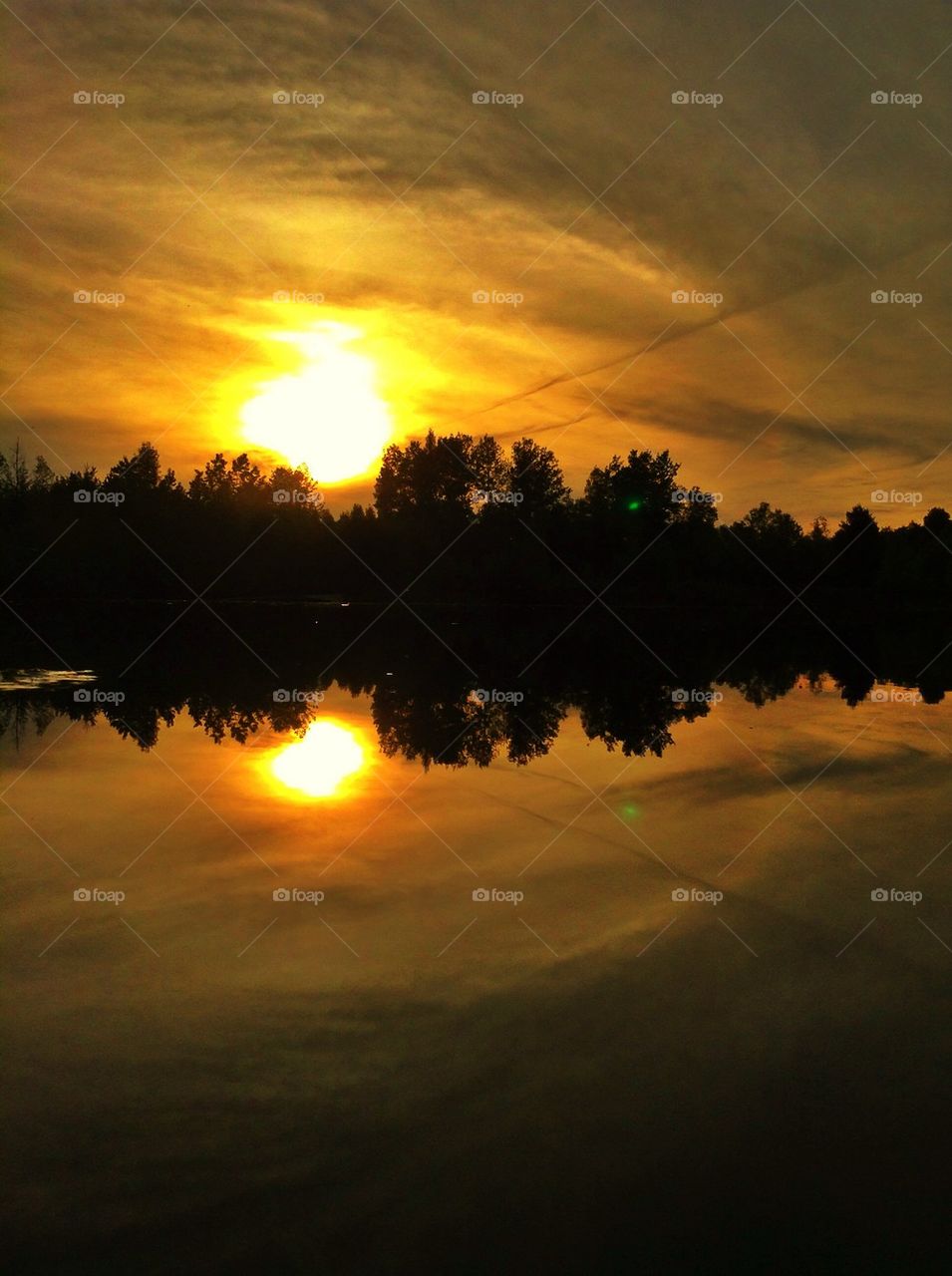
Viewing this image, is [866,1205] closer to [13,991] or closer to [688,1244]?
[688,1244]

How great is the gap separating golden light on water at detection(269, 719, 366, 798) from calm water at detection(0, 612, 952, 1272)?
12 centimetres

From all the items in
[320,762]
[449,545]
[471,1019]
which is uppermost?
[449,545]

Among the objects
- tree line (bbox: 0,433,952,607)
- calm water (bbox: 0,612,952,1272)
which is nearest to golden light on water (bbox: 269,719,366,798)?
calm water (bbox: 0,612,952,1272)

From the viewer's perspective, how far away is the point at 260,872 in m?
9.02

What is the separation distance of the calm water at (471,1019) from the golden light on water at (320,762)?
12 cm

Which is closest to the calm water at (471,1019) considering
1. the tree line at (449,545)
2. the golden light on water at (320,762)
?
the golden light on water at (320,762)

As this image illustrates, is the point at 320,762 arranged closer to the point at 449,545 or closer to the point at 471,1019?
the point at 471,1019

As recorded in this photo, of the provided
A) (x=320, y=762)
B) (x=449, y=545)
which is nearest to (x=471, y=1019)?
(x=320, y=762)

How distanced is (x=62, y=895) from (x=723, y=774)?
8314 millimetres

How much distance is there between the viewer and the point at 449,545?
247 feet

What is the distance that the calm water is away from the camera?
4410mm

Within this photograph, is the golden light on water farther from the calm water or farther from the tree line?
the tree line

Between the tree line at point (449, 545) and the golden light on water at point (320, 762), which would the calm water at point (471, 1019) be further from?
the tree line at point (449, 545)

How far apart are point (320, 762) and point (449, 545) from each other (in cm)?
A: 6166
